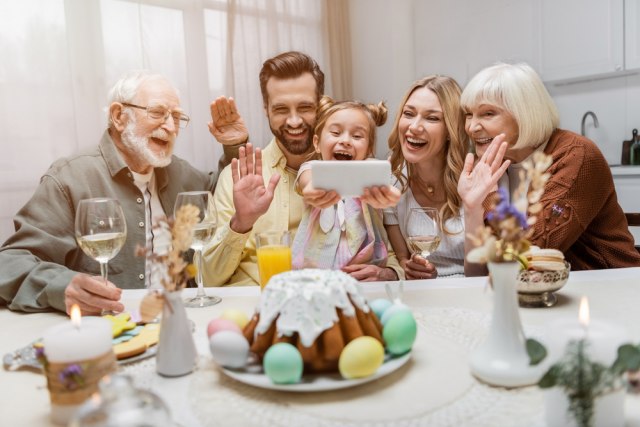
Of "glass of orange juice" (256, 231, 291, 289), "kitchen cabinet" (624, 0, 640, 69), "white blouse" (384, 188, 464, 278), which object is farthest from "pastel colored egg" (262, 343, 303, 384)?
"kitchen cabinet" (624, 0, 640, 69)

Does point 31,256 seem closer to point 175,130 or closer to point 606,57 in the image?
point 175,130

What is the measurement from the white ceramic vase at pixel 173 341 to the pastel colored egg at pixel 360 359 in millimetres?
266

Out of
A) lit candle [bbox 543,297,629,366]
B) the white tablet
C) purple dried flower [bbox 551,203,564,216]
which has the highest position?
the white tablet

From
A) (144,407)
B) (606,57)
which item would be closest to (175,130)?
(144,407)

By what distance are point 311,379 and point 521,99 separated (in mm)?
1471

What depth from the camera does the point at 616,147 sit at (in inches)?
163

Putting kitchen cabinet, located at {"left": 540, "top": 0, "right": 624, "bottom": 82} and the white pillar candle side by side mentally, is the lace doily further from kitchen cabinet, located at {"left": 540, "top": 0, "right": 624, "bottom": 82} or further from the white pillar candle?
kitchen cabinet, located at {"left": 540, "top": 0, "right": 624, "bottom": 82}

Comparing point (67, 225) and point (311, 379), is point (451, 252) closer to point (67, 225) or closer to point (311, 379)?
point (311, 379)

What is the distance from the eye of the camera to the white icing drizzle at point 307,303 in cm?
79

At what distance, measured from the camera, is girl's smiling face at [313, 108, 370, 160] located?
1.90m

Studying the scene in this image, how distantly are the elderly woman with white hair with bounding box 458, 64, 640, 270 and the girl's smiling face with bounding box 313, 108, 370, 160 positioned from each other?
0.40m

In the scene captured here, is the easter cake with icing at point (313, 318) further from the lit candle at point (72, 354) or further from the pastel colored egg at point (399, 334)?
the lit candle at point (72, 354)

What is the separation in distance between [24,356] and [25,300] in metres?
0.40

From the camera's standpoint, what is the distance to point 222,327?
86 centimetres
